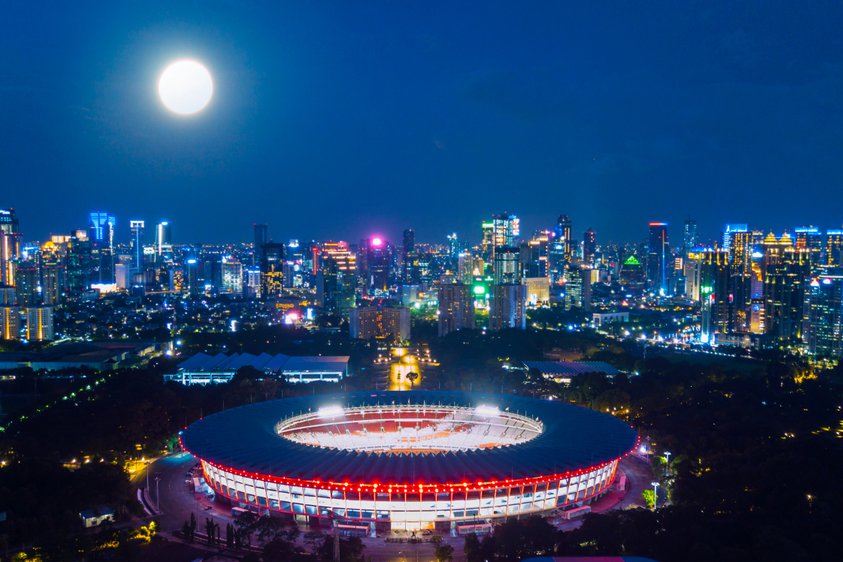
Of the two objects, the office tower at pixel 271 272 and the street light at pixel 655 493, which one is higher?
the office tower at pixel 271 272

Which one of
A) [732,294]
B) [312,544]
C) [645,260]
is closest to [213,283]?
[645,260]

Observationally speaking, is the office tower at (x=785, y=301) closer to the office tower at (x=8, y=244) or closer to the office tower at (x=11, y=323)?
the office tower at (x=11, y=323)

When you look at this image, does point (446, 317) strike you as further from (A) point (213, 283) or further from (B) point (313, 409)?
(A) point (213, 283)

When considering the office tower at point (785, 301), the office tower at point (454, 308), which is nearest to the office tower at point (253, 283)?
the office tower at point (454, 308)

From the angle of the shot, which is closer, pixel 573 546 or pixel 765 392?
pixel 573 546

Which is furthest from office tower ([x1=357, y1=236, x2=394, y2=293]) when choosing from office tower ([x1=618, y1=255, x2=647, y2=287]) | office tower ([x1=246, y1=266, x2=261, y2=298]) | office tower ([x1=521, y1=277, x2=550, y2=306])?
office tower ([x1=618, y1=255, x2=647, y2=287])

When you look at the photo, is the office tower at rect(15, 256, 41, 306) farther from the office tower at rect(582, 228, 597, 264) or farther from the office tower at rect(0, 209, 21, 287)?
the office tower at rect(582, 228, 597, 264)
